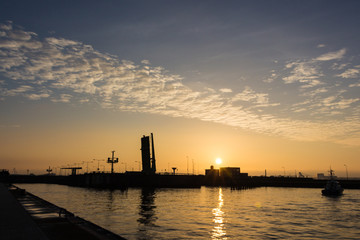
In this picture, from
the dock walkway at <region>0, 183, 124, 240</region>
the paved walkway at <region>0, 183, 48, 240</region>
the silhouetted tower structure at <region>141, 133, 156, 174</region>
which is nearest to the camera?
the paved walkway at <region>0, 183, 48, 240</region>

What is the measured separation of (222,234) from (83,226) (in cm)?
1751

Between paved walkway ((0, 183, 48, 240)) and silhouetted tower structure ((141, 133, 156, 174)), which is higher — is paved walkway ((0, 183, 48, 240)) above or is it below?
below

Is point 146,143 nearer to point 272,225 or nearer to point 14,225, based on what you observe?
point 272,225

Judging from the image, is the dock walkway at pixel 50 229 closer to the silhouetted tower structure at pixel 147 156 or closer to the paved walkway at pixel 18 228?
the paved walkway at pixel 18 228

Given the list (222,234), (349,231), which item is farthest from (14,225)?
(349,231)

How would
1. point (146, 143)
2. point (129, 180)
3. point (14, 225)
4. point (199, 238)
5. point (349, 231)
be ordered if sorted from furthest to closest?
point (129, 180) < point (146, 143) < point (349, 231) < point (199, 238) < point (14, 225)

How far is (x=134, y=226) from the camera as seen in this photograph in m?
38.5

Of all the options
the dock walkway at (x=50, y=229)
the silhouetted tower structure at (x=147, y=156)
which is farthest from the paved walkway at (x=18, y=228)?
the silhouetted tower structure at (x=147, y=156)

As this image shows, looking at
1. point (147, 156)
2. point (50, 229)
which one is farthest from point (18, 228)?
point (147, 156)

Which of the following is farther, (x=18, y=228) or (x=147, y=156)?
(x=147, y=156)

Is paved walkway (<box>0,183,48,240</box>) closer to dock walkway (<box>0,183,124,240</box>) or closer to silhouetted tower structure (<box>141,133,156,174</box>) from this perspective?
dock walkway (<box>0,183,124,240</box>)

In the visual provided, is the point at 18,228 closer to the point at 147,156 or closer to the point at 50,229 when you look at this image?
the point at 50,229

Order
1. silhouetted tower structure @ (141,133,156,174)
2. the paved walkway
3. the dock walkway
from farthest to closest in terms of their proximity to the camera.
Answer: silhouetted tower structure @ (141,133,156,174) → the dock walkway → the paved walkway

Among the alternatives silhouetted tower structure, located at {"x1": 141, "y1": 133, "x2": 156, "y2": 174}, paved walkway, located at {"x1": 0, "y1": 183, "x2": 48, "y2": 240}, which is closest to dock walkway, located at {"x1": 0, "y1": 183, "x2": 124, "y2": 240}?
paved walkway, located at {"x1": 0, "y1": 183, "x2": 48, "y2": 240}
